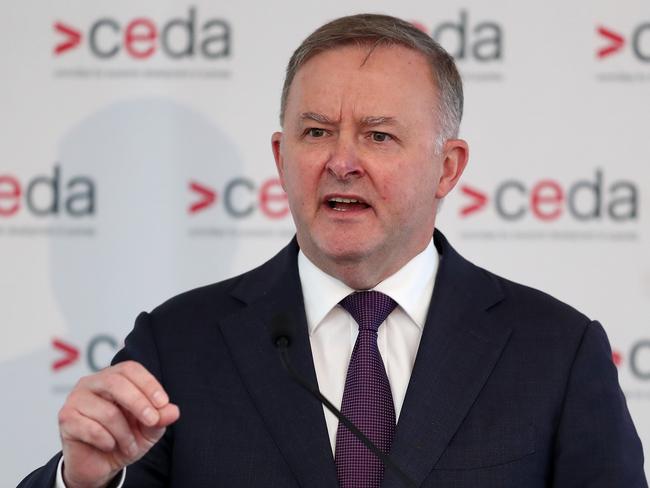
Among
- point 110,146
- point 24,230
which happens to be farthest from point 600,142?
point 24,230

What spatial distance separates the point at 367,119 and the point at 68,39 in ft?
5.15

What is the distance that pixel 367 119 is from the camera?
2191 millimetres

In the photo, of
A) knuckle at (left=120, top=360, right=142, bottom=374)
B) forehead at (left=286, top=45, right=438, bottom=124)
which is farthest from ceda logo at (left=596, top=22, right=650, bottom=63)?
knuckle at (left=120, top=360, right=142, bottom=374)

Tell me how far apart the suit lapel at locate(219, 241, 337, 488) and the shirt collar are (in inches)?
1.0

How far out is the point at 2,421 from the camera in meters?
3.33

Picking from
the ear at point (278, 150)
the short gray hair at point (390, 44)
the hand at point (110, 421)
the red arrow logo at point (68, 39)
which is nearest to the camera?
the hand at point (110, 421)

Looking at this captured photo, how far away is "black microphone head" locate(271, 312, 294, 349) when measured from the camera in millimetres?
1882

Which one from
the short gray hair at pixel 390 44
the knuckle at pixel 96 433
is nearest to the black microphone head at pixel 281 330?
the knuckle at pixel 96 433

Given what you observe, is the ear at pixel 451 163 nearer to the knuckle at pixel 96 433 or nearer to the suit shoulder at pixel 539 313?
the suit shoulder at pixel 539 313

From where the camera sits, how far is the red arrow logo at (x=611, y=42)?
3340 millimetres

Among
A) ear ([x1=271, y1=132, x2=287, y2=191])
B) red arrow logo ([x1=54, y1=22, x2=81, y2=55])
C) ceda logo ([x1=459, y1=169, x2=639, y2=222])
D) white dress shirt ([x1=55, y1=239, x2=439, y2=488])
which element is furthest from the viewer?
red arrow logo ([x1=54, y1=22, x2=81, y2=55])

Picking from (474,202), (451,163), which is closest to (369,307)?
(451,163)

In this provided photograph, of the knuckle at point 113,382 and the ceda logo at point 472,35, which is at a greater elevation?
the ceda logo at point 472,35

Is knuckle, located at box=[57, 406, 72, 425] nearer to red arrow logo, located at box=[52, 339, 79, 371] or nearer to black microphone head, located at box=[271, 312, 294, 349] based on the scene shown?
black microphone head, located at box=[271, 312, 294, 349]
